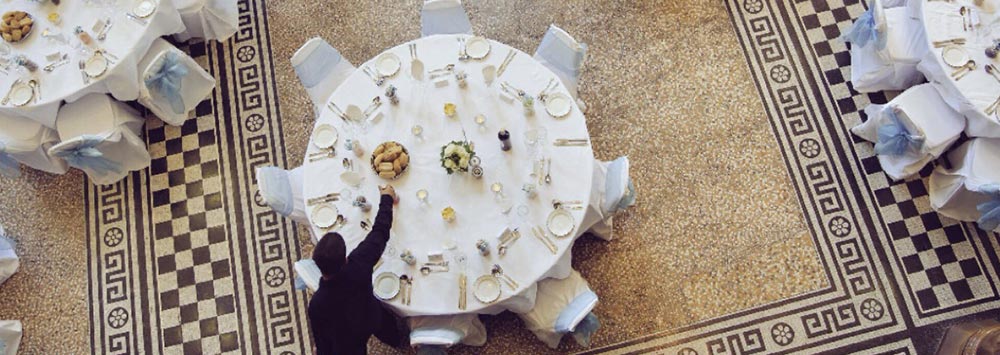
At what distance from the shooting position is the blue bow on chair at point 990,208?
4250 mm

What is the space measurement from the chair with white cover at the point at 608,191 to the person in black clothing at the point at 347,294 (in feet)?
3.64

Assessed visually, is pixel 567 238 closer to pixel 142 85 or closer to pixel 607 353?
pixel 607 353

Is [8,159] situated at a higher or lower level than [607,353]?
higher

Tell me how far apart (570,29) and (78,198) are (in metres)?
3.57

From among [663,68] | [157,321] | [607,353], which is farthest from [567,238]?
[157,321]

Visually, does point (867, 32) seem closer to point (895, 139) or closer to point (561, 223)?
point (895, 139)

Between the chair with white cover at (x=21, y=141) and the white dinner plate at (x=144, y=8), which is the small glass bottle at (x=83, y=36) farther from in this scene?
the chair with white cover at (x=21, y=141)

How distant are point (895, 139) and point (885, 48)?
577 millimetres

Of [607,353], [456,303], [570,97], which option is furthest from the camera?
[607,353]

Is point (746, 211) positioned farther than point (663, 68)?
No

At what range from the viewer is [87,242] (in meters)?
5.20

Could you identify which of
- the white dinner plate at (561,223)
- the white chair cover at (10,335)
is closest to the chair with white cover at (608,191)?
the white dinner plate at (561,223)

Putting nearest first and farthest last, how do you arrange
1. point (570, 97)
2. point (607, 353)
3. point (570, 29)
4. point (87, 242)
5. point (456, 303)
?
point (456, 303)
point (570, 97)
point (607, 353)
point (87, 242)
point (570, 29)

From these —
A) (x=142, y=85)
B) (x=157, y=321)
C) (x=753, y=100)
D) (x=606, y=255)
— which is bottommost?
(x=157, y=321)
